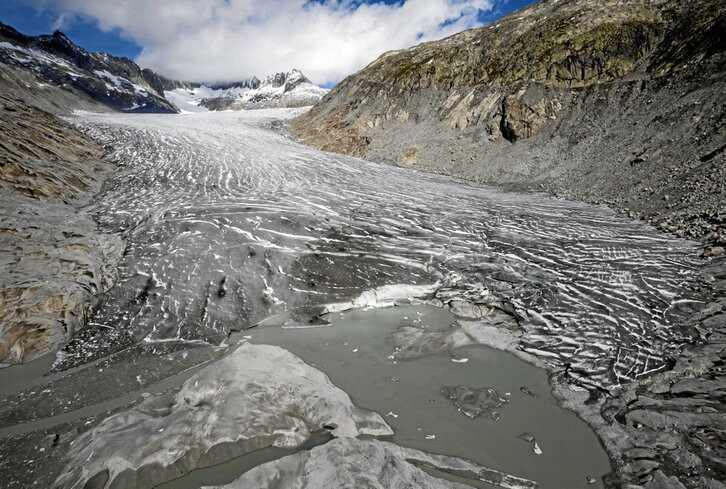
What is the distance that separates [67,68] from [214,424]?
134m

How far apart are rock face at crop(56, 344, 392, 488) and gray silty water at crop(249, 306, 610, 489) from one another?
0.44 m

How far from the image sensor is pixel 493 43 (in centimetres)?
2414

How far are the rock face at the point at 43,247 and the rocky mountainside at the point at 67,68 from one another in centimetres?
4649

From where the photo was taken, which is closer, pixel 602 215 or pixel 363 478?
pixel 363 478

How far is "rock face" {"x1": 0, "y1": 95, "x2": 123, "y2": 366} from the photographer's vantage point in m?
5.41

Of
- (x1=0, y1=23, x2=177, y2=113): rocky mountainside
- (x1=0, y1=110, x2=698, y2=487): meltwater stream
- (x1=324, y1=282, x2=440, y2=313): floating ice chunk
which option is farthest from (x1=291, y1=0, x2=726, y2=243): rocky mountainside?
(x1=0, y1=23, x2=177, y2=113): rocky mountainside

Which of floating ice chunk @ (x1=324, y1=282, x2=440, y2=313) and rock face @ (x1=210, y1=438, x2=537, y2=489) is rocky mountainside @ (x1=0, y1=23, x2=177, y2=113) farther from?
rock face @ (x1=210, y1=438, x2=537, y2=489)

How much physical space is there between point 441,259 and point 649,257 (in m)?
4.22

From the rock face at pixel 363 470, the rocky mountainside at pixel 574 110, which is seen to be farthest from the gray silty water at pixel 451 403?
the rocky mountainside at pixel 574 110

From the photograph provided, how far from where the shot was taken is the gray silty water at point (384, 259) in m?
5.82

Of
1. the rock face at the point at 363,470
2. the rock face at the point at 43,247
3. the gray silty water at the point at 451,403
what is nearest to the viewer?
the rock face at the point at 363,470

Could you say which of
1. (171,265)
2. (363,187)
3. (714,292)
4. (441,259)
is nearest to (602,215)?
(714,292)

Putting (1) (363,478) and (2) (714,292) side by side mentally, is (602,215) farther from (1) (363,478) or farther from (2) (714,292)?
(1) (363,478)

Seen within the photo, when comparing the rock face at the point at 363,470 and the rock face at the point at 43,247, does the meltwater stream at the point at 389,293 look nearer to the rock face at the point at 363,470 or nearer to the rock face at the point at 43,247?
the rock face at the point at 363,470
